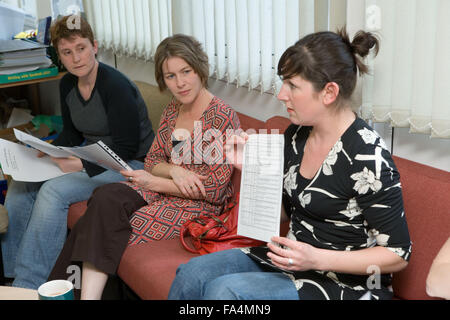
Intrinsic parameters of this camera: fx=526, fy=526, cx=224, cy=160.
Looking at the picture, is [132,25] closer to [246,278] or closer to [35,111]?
[35,111]

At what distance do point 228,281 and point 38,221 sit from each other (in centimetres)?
113

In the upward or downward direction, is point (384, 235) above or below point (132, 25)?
below

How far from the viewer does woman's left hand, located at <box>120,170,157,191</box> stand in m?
1.98

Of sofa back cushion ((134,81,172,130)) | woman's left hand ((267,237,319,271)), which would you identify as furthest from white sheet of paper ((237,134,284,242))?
sofa back cushion ((134,81,172,130))

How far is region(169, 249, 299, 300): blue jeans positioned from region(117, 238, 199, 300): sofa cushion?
0.15 m

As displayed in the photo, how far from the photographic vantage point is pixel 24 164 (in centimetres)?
227

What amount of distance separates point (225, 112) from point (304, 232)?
63 cm

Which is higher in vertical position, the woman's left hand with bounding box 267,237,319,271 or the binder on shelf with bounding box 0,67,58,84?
the binder on shelf with bounding box 0,67,58,84

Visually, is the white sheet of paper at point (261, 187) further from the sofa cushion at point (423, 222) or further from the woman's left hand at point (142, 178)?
the woman's left hand at point (142, 178)

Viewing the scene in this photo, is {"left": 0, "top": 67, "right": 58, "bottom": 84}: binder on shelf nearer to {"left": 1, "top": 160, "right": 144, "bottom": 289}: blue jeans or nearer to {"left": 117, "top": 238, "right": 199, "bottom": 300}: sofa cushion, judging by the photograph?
{"left": 1, "top": 160, "right": 144, "bottom": 289}: blue jeans
